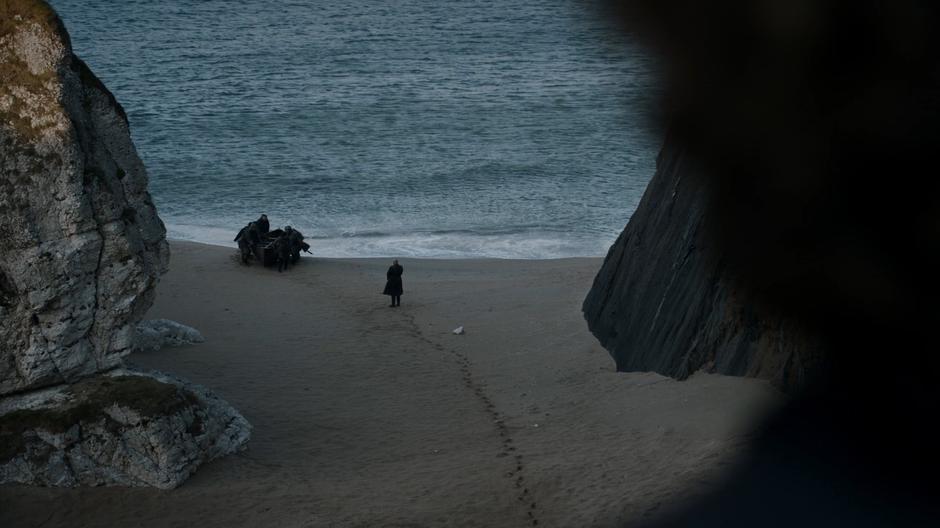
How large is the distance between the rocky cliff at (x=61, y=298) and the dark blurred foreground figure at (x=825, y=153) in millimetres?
7744

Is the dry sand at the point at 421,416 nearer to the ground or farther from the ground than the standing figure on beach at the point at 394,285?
farther from the ground

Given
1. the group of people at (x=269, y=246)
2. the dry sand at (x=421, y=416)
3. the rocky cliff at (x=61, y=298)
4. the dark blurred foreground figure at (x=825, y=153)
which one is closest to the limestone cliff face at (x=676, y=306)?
the dry sand at (x=421, y=416)

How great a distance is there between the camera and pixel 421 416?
569 inches

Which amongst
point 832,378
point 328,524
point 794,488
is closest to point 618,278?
point 328,524

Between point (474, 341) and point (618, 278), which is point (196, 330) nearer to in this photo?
point (474, 341)

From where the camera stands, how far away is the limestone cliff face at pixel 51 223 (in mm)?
11523

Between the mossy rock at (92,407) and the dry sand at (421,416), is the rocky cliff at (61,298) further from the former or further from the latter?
the dry sand at (421,416)

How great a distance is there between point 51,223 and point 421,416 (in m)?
5.35

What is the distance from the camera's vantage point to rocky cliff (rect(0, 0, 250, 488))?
37.7 feet

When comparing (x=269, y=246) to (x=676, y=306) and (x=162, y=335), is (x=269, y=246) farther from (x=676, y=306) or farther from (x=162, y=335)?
(x=676, y=306)

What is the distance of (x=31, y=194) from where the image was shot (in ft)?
37.8

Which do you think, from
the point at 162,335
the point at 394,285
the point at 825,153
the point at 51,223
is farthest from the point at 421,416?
the point at 825,153

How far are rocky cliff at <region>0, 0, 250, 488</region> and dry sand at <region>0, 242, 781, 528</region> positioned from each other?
1.28 ft

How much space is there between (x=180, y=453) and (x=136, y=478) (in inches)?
20.5
